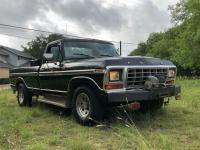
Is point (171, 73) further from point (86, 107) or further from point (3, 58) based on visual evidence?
point (3, 58)

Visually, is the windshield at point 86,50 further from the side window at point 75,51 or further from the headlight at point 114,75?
the headlight at point 114,75

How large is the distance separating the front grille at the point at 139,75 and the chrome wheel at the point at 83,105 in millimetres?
967

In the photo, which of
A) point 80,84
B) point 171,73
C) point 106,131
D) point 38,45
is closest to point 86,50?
point 80,84

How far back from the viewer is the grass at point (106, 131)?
19.4 ft

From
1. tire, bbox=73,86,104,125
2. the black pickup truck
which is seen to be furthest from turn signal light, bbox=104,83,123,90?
tire, bbox=73,86,104,125

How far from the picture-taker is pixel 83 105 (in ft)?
26.1

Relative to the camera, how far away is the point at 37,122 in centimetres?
845

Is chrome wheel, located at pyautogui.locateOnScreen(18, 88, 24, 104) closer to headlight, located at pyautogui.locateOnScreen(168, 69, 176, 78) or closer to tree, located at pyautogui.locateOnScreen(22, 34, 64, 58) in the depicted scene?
headlight, located at pyautogui.locateOnScreen(168, 69, 176, 78)

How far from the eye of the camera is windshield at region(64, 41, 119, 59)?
8938 millimetres

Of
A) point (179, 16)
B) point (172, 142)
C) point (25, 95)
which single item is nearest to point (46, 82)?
point (25, 95)

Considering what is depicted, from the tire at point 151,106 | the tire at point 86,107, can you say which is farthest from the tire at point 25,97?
the tire at point 151,106

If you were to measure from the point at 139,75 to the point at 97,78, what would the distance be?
0.90 meters

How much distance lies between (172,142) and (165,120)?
238 centimetres

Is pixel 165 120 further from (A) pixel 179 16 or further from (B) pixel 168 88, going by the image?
(A) pixel 179 16
